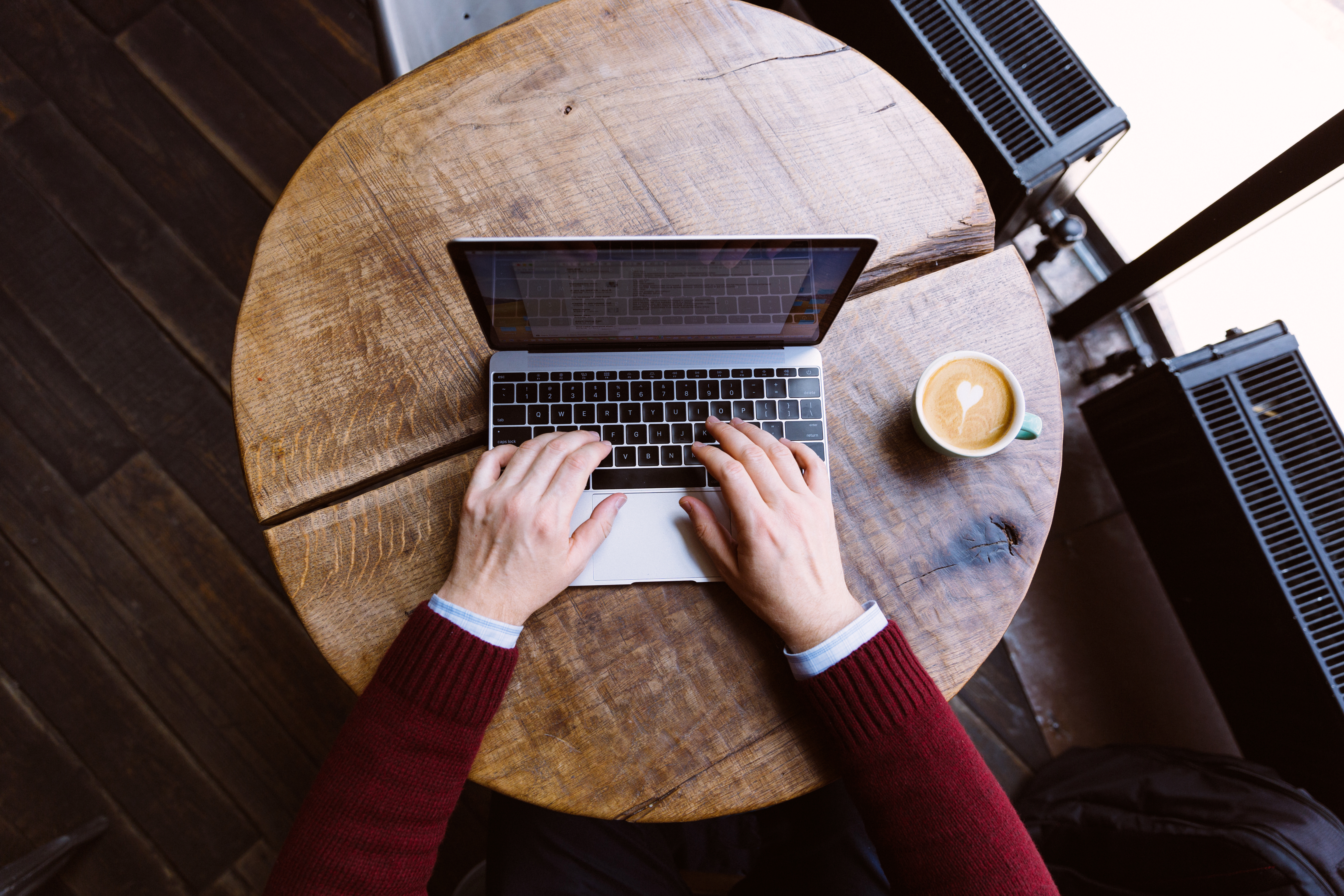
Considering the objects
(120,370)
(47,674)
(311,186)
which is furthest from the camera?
(120,370)

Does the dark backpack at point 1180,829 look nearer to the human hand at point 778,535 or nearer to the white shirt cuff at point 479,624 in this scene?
the human hand at point 778,535

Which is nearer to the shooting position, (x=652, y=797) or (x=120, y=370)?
(x=652, y=797)

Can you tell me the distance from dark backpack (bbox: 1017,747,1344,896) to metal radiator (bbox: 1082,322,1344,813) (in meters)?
0.11

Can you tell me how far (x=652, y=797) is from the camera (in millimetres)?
780

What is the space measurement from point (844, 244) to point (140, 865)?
1.88 meters

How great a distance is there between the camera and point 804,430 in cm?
86

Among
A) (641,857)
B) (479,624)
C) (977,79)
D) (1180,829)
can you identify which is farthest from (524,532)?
(977,79)

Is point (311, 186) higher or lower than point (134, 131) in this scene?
lower

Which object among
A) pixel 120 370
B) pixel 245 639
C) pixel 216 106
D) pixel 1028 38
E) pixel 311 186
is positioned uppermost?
pixel 216 106

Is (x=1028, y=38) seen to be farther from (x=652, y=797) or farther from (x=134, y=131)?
(x=134, y=131)

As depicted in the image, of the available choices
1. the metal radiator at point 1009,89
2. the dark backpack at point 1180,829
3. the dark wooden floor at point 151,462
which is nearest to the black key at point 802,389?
the metal radiator at point 1009,89

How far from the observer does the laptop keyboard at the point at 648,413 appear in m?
0.83

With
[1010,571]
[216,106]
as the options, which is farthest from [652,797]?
[216,106]

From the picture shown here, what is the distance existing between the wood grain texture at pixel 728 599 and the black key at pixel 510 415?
66 millimetres
